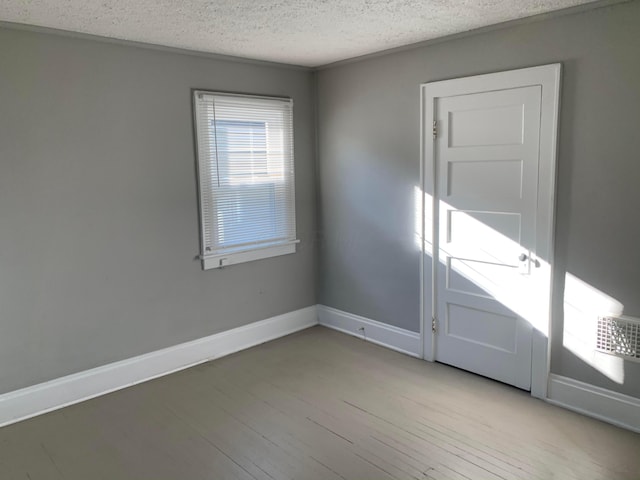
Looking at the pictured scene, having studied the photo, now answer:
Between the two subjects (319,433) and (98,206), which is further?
(98,206)

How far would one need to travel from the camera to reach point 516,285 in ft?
11.0

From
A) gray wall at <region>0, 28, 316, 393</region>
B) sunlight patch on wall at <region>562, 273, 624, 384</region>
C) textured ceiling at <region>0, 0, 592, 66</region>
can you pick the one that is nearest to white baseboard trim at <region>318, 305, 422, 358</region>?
gray wall at <region>0, 28, 316, 393</region>

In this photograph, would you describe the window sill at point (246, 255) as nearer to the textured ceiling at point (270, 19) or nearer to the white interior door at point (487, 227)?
the white interior door at point (487, 227)

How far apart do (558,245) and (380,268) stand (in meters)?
1.52

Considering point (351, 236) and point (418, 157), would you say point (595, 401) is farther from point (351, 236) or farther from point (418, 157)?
point (351, 236)

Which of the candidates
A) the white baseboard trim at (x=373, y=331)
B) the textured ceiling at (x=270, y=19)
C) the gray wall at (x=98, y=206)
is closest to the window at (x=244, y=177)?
the gray wall at (x=98, y=206)

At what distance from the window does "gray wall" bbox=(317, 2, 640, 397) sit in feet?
1.34

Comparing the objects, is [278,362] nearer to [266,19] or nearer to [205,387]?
[205,387]

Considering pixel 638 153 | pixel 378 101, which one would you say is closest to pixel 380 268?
pixel 378 101

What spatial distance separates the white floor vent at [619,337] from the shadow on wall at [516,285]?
3 centimetres

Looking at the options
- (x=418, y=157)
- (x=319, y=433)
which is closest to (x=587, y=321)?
(x=418, y=157)

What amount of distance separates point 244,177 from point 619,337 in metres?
2.86

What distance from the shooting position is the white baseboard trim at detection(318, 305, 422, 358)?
4082mm

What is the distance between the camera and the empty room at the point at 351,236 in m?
2.79
